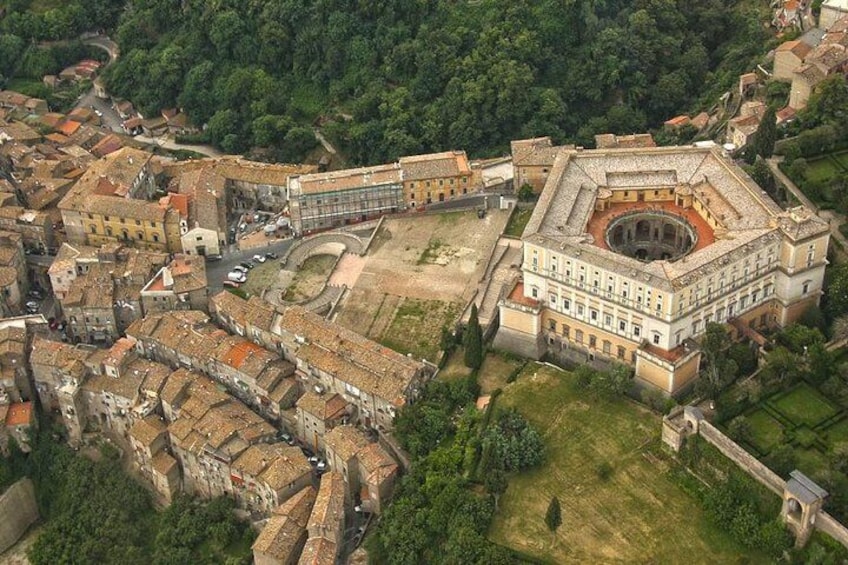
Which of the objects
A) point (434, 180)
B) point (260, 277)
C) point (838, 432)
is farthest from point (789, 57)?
point (260, 277)

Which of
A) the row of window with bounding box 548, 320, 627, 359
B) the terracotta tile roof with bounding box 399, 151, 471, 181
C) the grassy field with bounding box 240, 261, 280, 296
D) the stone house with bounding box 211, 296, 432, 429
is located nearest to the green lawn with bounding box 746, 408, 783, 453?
the row of window with bounding box 548, 320, 627, 359

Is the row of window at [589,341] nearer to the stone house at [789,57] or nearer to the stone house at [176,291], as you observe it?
the stone house at [176,291]

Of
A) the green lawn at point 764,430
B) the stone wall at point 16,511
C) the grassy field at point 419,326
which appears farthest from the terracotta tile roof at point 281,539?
the green lawn at point 764,430

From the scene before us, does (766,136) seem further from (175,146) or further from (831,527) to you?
(175,146)

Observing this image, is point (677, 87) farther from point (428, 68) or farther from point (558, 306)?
point (558, 306)

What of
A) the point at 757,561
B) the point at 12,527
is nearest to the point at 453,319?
the point at 757,561
